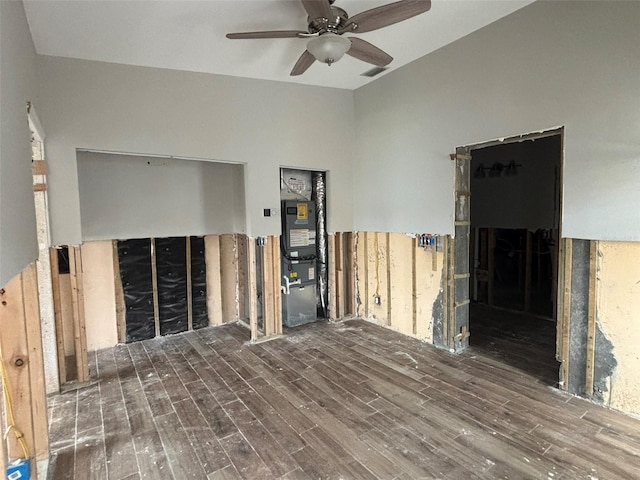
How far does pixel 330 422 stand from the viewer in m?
2.68

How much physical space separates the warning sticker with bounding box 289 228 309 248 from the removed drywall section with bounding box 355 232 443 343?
806mm

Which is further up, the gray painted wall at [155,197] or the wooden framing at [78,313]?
the gray painted wall at [155,197]

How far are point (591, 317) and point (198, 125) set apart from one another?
4.33m

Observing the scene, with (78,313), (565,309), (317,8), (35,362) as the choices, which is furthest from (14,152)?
(565,309)

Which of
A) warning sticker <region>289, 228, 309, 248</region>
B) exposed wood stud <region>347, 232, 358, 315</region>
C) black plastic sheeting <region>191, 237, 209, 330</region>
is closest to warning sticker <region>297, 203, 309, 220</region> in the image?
warning sticker <region>289, 228, 309, 248</region>

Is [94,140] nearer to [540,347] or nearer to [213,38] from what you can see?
[213,38]

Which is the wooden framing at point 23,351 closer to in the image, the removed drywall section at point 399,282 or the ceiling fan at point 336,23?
the ceiling fan at point 336,23

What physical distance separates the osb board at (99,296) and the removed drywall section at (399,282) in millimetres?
3347

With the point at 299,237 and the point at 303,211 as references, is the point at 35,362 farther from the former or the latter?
the point at 303,211

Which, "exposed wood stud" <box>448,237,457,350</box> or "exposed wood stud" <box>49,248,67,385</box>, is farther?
"exposed wood stud" <box>448,237,457,350</box>

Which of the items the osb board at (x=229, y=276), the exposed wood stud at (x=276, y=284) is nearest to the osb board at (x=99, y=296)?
the osb board at (x=229, y=276)

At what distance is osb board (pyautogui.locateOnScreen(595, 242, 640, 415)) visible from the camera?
262 cm

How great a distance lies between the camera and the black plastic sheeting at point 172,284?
461 cm

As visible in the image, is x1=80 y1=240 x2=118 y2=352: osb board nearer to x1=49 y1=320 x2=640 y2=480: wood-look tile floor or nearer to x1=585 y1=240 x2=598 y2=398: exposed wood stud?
x1=49 y1=320 x2=640 y2=480: wood-look tile floor
